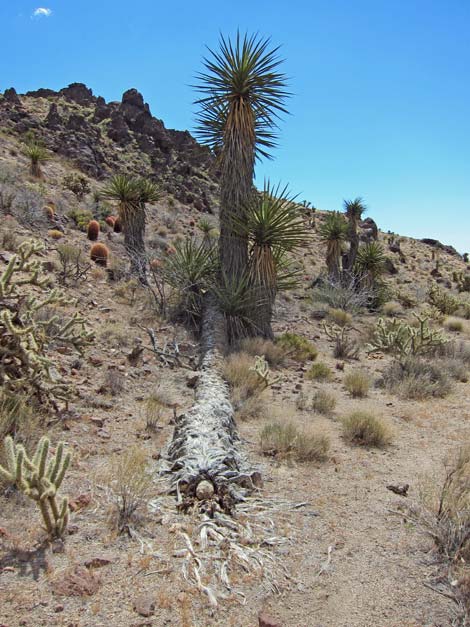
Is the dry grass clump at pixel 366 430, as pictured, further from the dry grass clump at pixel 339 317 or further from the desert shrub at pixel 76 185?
the desert shrub at pixel 76 185

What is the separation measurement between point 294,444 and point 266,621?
2794 millimetres

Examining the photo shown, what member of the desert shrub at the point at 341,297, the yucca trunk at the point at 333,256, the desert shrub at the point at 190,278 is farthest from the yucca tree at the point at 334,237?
the desert shrub at the point at 190,278

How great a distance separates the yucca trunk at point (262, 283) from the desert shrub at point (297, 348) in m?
0.48

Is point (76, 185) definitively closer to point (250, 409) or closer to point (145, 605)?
point (250, 409)

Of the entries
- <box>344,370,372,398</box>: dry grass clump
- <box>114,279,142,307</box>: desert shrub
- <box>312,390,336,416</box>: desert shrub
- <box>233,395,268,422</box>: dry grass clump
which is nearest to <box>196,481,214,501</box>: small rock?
<box>233,395,268,422</box>: dry grass clump

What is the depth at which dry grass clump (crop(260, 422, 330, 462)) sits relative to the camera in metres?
5.23

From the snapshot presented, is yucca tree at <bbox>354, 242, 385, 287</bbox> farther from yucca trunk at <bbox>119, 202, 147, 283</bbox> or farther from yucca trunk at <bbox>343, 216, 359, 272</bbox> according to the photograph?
yucca trunk at <bbox>119, 202, 147, 283</bbox>

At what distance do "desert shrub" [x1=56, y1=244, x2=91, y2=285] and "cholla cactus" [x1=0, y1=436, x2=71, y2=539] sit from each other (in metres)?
7.65

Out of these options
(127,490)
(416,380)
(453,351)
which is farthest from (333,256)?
(127,490)

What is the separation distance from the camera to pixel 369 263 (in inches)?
815

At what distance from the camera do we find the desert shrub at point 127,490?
336 centimetres

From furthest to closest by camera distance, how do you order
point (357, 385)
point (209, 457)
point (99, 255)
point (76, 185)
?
point (76, 185) → point (99, 255) → point (357, 385) → point (209, 457)

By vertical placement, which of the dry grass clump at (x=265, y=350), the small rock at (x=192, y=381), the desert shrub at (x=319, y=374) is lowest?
the small rock at (x=192, y=381)

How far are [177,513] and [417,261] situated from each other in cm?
3864
